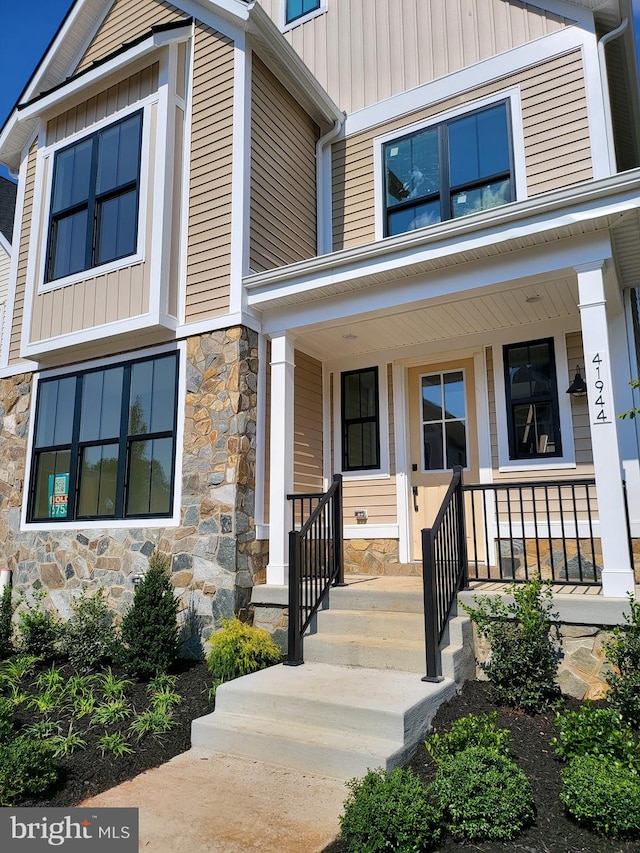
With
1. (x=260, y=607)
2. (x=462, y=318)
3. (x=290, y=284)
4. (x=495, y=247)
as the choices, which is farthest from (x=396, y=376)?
(x=260, y=607)

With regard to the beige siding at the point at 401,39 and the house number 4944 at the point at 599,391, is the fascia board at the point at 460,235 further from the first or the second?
the beige siding at the point at 401,39

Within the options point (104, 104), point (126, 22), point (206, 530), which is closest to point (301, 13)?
point (126, 22)

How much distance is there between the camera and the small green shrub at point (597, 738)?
10.4 ft

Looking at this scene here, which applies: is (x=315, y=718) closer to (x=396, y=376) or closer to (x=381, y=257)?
(x=381, y=257)

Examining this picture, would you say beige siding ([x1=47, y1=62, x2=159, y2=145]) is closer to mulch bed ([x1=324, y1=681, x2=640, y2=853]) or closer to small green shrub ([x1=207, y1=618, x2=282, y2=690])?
small green shrub ([x1=207, y1=618, x2=282, y2=690])

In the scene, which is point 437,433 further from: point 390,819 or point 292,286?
point 390,819

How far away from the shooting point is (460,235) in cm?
528

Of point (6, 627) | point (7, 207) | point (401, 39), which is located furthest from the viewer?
point (7, 207)

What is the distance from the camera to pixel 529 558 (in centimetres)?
627

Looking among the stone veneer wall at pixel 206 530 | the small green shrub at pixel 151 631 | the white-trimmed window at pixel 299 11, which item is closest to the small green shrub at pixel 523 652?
the stone veneer wall at pixel 206 530

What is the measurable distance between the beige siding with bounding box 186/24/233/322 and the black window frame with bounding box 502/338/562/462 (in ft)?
9.84

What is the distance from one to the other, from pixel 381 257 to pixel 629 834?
4.41m

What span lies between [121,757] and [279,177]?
5903mm

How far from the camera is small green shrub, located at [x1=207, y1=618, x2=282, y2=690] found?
4.98m
